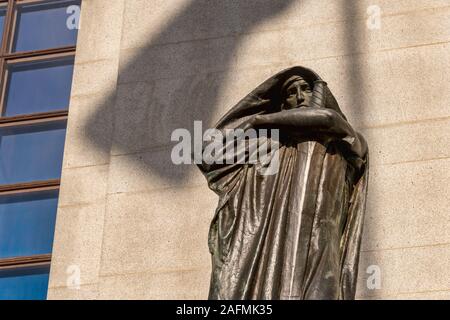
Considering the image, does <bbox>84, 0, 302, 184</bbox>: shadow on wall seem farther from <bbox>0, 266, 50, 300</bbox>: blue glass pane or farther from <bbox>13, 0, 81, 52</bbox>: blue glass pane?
<bbox>0, 266, 50, 300</bbox>: blue glass pane

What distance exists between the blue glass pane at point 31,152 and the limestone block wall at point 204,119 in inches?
16.2

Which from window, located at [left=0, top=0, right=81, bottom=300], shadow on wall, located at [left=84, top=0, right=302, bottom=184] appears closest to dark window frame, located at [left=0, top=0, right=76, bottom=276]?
window, located at [left=0, top=0, right=81, bottom=300]

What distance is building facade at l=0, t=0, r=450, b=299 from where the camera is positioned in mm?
9992

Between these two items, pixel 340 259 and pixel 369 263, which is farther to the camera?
pixel 369 263

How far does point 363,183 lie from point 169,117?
3351 mm

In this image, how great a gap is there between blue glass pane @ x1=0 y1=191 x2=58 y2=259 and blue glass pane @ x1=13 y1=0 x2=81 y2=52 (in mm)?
1906

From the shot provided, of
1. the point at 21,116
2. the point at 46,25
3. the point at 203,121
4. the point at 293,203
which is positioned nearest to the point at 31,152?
the point at 21,116

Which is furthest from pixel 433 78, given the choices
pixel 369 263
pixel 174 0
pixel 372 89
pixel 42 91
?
pixel 42 91

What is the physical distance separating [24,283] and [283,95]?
12.4ft

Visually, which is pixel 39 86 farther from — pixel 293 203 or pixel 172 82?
pixel 293 203

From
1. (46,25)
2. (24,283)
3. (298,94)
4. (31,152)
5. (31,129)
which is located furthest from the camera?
(46,25)

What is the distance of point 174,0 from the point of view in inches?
469

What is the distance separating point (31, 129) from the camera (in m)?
12.0
